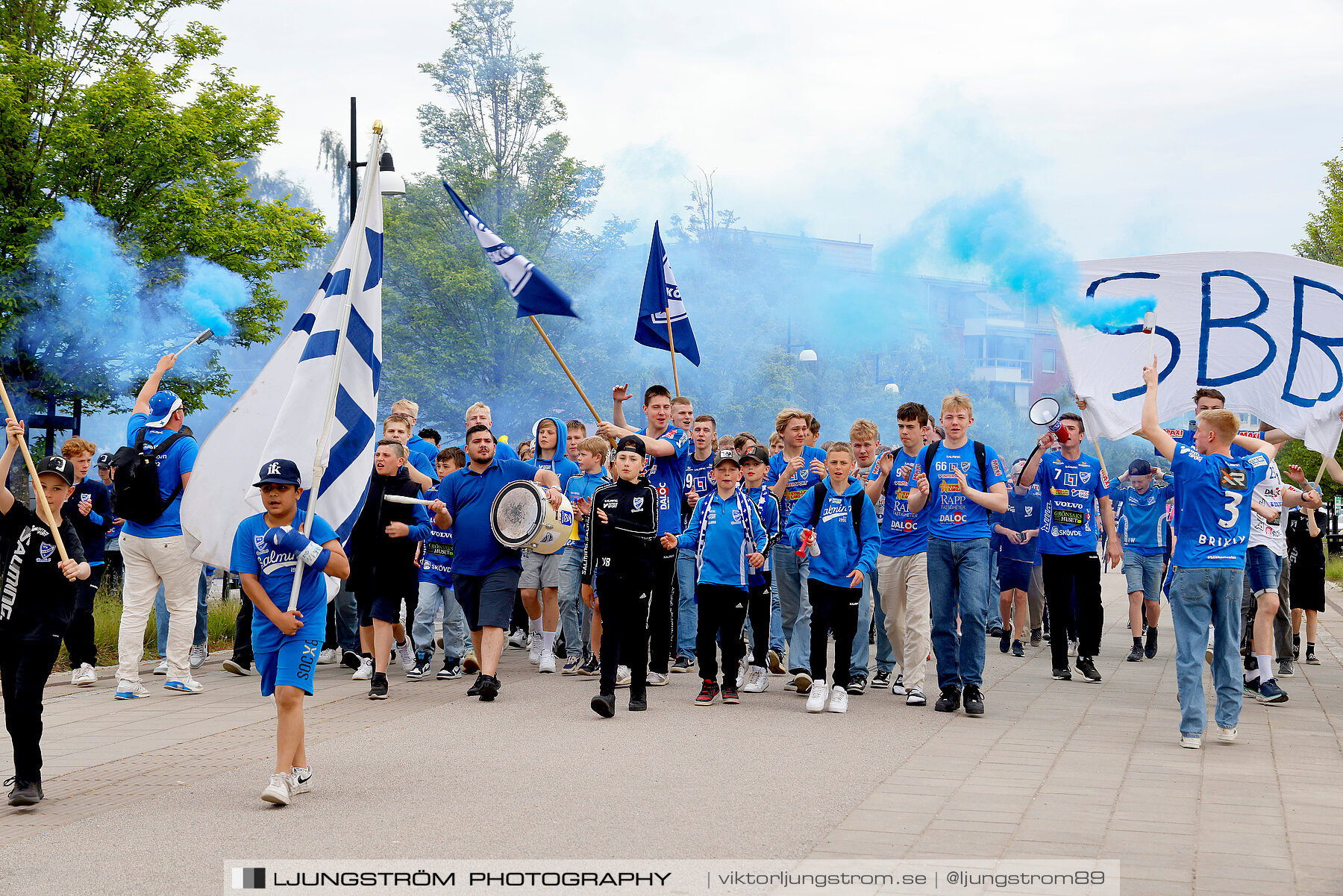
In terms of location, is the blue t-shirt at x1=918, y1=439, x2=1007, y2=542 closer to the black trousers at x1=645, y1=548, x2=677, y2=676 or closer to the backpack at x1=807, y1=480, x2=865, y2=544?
the backpack at x1=807, y1=480, x2=865, y2=544

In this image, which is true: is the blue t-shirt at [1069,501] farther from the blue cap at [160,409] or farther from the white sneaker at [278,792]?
the blue cap at [160,409]

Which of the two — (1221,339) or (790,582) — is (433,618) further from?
(1221,339)

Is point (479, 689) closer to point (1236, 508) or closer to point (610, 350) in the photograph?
point (1236, 508)

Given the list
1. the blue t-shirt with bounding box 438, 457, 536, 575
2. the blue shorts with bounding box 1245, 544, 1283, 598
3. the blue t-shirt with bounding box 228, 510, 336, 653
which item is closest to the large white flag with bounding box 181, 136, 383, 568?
the blue t-shirt with bounding box 228, 510, 336, 653

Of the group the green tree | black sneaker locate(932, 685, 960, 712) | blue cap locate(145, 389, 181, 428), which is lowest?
black sneaker locate(932, 685, 960, 712)

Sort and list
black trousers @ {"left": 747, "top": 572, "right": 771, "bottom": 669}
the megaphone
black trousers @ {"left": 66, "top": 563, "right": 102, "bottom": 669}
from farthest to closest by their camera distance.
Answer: the megaphone → black trousers @ {"left": 747, "top": 572, "right": 771, "bottom": 669} → black trousers @ {"left": 66, "top": 563, "right": 102, "bottom": 669}

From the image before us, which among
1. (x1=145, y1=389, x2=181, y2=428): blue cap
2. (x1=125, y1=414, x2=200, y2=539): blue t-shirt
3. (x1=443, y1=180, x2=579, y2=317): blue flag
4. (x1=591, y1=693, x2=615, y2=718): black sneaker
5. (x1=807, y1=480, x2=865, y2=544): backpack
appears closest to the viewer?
(x1=591, y1=693, x2=615, y2=718): black sneaker

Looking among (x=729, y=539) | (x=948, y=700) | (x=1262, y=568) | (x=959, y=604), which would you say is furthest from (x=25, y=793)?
(x=1262, y=568)

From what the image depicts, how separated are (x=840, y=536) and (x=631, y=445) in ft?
5.39

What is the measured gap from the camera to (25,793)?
5.86 meters

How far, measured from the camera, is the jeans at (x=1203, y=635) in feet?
24.3

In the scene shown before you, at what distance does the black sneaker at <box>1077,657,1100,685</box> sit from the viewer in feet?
34.5

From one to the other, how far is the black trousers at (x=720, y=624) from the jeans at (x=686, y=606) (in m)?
1.22

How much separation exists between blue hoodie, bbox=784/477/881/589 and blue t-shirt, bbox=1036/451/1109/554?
2430 millimetres
